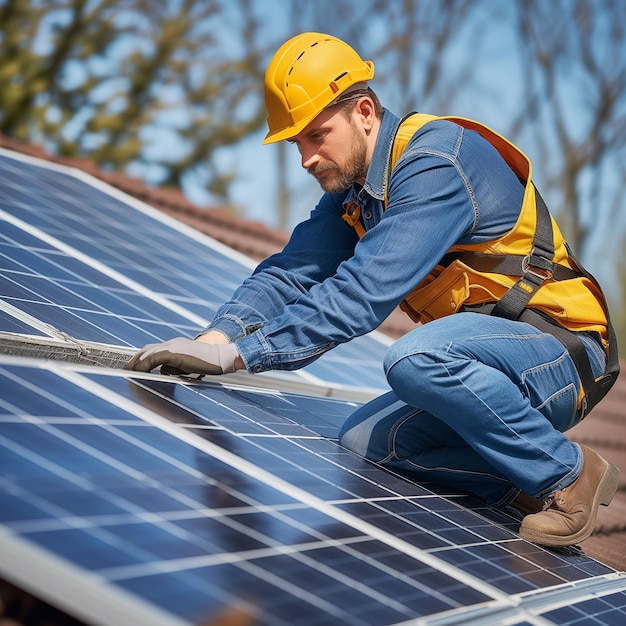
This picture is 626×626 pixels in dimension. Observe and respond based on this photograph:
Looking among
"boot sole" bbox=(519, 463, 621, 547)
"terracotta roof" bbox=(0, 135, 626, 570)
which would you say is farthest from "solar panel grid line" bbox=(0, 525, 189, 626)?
"terracotta roof" bbox=(0, 135, 626, 570)

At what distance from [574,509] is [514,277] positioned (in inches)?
39.2

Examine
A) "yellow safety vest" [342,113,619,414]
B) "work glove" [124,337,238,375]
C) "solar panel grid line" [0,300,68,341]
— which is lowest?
"solar panel grid line" [0,300,68,341]

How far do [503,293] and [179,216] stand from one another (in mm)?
5554

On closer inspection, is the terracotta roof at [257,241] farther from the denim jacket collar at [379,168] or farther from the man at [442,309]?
the denim jacket collar at [379,168]

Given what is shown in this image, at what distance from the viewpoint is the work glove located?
3.83m

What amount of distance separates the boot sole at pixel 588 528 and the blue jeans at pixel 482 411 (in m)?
0.15

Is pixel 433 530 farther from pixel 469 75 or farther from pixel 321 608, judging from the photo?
pixel 469 75

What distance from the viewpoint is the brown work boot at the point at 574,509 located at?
4.04 m

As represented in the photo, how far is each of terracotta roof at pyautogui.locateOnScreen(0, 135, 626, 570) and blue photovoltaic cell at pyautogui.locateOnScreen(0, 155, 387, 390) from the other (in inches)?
57.9

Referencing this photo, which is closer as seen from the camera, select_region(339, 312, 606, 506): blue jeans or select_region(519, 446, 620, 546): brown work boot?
select_region(339, 312, 606, 506): blue jeans

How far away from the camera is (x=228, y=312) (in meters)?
4.54

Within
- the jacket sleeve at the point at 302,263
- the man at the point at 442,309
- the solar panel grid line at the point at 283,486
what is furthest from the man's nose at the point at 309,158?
the solar panel grid line at the point at 283,486

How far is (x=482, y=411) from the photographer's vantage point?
12.9ft

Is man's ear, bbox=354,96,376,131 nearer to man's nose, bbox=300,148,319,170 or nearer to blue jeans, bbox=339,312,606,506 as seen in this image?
man's nose, bbox=300,148,319,170
